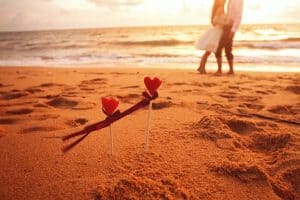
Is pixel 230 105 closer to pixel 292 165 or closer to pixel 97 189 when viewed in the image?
pixel 292 165

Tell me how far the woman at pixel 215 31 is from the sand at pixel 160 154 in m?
3.30

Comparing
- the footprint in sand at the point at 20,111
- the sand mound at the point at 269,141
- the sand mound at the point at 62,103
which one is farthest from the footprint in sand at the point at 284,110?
Answer: the footprint in sand at the point at 20,111

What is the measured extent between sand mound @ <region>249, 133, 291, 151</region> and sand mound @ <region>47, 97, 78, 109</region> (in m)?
1.94

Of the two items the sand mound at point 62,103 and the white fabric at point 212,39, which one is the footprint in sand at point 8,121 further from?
the white fabric at point 212,39

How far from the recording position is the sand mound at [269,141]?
200cm

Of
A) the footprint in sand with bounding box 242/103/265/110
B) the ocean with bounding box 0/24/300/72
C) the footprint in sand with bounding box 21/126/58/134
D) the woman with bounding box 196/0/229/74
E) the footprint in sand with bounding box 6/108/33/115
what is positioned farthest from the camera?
the ocean with bounding box 0/24/300/72

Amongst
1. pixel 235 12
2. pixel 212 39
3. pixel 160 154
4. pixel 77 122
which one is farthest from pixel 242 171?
pixel 212 39

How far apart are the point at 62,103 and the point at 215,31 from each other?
410cm

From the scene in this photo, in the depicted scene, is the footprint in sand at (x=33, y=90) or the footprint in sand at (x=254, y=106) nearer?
the footprint in sand at (x=254, y=106)

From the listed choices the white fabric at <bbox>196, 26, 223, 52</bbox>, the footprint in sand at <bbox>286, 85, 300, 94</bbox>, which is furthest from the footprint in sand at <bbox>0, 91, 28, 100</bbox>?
the white fabric at <bbox>196, 26, 223, 52</bbox>

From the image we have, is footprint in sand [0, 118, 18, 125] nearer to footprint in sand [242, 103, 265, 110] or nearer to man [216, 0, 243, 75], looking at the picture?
footprint in sand [242, 103, 265, 110]

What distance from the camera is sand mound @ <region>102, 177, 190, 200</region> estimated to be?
1331mm

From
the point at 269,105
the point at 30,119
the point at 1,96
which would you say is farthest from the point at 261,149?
the point at 1,96

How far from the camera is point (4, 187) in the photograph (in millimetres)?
1411
